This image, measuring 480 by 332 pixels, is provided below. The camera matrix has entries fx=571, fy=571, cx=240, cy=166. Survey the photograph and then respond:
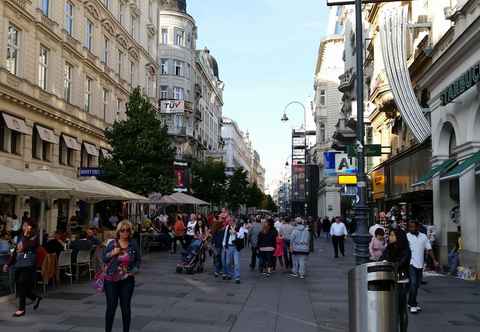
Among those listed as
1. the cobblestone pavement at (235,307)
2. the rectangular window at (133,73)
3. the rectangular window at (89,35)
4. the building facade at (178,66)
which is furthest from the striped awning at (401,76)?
the building facade at (178,66)

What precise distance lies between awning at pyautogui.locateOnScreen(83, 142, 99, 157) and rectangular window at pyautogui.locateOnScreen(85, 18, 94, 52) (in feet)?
19.0

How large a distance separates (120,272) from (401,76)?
1693cm

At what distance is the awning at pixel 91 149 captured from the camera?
33.7 m

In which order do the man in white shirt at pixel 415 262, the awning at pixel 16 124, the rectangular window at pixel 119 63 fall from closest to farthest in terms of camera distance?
the man in white shirt at pixel 415 262 < the awning at pixel 16 124 < the rectangular window at pixel 119 63

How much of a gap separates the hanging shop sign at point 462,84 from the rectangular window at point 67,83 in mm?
20898

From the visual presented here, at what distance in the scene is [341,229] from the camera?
24.6 meters

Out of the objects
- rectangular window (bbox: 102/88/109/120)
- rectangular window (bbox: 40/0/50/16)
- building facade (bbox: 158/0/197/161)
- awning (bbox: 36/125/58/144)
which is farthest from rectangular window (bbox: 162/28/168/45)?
awning (bbox: 36/125/58/144)

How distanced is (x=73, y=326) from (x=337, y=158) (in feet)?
31.7

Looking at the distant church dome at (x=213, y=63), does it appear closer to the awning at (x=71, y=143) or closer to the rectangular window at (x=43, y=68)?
the awning at (x=71, y=143)

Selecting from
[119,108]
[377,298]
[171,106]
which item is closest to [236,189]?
[171,106]

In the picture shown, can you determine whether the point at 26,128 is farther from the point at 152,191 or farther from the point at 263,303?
the point at 263,303

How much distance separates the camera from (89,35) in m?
34.5

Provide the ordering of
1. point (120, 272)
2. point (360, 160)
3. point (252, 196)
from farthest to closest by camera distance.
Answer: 1. point (252, 196)
2. point (360, 160)
3. point (120, 272)

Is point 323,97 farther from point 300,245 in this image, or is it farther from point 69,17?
point 300,245
